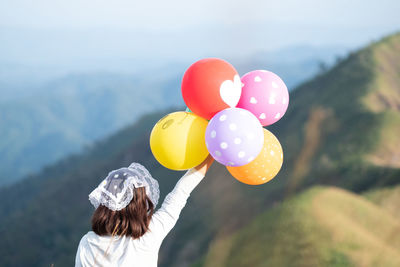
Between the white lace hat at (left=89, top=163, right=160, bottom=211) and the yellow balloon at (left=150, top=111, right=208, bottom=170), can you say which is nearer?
the white lace hat at (left=89, top=163, right=160, bottom=211)

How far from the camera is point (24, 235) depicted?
5094cm

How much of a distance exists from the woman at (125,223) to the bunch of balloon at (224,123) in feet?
2.33

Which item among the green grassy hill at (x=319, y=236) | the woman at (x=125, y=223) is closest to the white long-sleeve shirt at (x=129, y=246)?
the woman at (x=125, y=223)

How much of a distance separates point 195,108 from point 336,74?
4585 centimetres

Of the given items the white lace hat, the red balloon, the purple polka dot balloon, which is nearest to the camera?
the white lace hat

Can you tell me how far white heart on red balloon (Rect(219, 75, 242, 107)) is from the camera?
323 cm

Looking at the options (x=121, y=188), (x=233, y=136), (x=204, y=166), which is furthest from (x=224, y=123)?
(x=121, y=188)

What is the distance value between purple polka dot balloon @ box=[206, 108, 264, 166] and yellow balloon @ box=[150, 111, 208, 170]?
189mm

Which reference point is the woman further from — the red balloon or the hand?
the red balloon

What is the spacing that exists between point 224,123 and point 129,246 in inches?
42.9

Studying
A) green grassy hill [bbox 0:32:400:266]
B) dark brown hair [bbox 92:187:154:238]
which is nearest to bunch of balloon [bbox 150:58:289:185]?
green grassy hill [bbox 0:32:400:266]

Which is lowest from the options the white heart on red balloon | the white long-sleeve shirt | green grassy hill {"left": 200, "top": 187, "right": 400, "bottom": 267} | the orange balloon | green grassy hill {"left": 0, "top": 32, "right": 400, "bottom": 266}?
green grassy hill {"left": 0, "top": 32, "right": 400, "bottom": 266}

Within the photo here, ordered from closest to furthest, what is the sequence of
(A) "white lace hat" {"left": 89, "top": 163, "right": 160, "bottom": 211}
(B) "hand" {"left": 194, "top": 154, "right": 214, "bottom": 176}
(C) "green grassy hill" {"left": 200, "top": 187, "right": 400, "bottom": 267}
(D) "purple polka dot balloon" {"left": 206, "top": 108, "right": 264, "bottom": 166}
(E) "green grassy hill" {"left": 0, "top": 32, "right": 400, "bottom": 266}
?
1. (A) "white lace hat" {"left": 89, "top": 163, "right": 160, "bottom": 211}
2. (B) "hand" {"left": 194, "top": 154, "right": 214, "bottom": 176}
3. (D) "purple polka dot balloon" {"left": 206, "top": 108, "right": 264, "bottom": 166}
4. (C) "green grassy hill" {"left": 200, "top": 187, "right": 400, "bottom": 267}
5. (E) "green grassy hill" {"left": 0, "top": 32, "right": 400, "bottom": 266}

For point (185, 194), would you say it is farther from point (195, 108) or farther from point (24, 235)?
point (24, 235)
